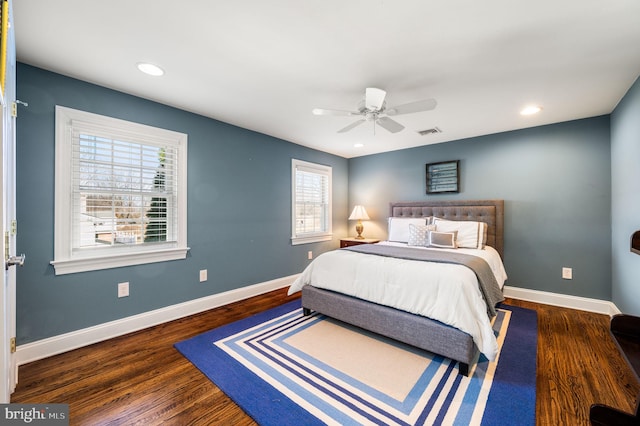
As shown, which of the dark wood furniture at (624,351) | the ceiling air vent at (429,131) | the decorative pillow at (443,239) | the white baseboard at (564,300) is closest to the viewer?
the dark wood furniture at (624,351)

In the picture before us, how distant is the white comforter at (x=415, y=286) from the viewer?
1935mm

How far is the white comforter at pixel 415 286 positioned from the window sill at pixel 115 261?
151 centimetres

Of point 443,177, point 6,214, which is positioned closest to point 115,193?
point 6,214

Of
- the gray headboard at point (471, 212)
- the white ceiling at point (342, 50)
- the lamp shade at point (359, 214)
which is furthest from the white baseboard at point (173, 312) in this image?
the white ceiling at point (342, 50)

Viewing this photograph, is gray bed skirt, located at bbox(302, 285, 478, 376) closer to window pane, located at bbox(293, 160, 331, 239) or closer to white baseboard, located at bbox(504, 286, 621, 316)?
window pane, located at bbox(293, 160, 331, 239)

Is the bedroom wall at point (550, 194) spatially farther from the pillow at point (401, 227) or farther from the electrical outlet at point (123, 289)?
the electrical outlet at point (123, 289)

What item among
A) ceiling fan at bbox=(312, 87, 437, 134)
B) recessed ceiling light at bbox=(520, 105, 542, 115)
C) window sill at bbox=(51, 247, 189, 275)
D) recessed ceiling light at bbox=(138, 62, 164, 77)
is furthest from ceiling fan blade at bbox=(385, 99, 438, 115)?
window sill at bbox=(51, 247, 189, 275)

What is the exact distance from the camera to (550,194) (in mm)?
3465

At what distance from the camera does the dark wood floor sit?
1.59 m

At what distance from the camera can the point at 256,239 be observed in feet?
12.5

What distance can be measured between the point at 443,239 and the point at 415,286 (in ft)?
4.92

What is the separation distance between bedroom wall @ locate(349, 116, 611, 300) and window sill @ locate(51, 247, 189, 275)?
3.90 meters

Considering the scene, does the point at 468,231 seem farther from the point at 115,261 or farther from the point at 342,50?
the point at 115,261

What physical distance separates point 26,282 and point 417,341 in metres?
3.15
